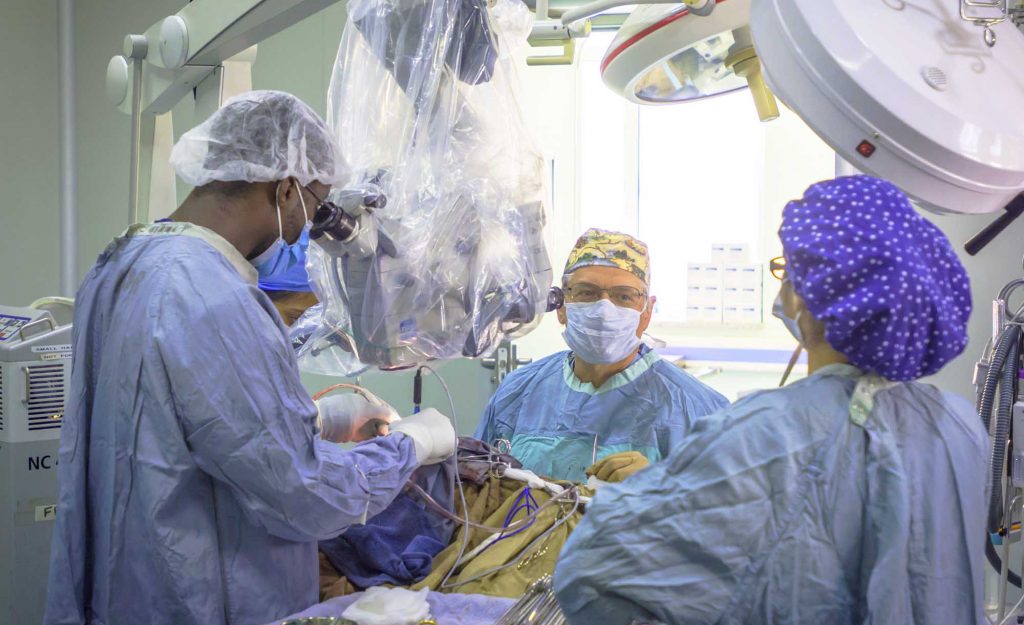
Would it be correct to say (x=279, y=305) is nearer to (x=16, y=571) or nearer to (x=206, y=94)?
(x=206, y=94)

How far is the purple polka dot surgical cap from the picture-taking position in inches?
39.8

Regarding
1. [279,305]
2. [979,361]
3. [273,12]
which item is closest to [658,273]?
[979,361]

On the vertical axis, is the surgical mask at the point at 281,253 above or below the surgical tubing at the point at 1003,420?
above

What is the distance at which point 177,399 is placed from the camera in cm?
132

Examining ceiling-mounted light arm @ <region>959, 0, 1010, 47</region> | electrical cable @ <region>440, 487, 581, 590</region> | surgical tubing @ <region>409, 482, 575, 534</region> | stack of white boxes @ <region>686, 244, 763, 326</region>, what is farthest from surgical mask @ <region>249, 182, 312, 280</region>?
stack of white boxes @ <region>686, 244, 763, 326</region>

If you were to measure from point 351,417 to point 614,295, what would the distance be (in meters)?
0.96

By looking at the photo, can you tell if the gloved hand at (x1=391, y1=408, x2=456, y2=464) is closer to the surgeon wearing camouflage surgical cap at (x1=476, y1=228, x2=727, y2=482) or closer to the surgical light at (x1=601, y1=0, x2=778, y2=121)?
the surgeon wearing camouflage surgical cap at (x1=476, y1=228, x2=727, y2=482)

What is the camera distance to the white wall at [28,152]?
135 inches

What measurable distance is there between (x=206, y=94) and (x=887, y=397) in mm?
1552

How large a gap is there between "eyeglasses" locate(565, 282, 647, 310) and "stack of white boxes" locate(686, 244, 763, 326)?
234 centimetres

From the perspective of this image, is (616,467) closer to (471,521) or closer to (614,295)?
(471,521)

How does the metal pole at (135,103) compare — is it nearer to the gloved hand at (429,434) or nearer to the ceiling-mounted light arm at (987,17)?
the gloved hand at (429,434)

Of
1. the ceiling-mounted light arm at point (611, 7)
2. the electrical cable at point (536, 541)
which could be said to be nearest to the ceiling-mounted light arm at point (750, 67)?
the ceiling-mounted light arm at point (611, 7)

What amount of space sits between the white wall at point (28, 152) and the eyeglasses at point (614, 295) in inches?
91.4
